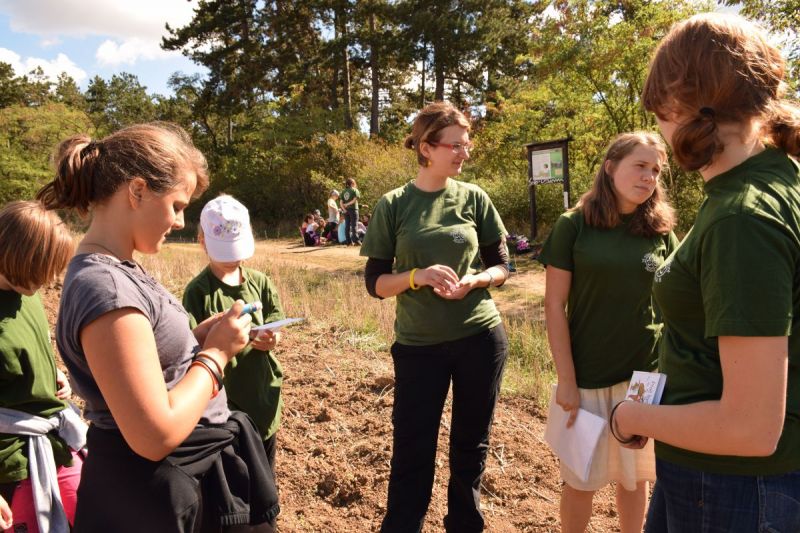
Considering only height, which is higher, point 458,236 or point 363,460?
point 458,236

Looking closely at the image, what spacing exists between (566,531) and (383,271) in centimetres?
156

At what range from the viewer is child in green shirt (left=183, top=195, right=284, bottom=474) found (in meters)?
2.85

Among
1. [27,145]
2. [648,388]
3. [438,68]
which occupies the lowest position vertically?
[648,388]

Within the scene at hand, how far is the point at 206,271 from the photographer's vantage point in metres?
3.03

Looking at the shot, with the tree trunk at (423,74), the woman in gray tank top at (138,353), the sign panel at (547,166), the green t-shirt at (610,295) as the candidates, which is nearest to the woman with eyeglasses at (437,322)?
the green t-shirt at (610,295)

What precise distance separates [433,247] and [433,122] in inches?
26.3

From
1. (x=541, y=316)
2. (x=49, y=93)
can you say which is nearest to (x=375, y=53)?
(x=541, y=316)

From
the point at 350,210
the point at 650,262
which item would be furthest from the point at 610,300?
the point at 350,210

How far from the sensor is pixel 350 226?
18.2 meters

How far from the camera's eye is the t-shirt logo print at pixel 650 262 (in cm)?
269

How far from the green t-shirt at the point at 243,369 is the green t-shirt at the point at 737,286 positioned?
76.5 inches

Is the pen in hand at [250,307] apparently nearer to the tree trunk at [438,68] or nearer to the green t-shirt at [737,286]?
the green t-shirt at [737,286]

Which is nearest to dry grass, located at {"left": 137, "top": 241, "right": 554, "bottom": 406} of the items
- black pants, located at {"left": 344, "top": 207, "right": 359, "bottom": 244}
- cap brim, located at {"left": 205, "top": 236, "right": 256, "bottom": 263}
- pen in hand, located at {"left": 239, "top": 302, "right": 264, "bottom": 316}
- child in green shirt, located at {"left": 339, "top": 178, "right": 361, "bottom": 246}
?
cap brim, located at {"left": 205, "top": 236, "right": 256, "bottom": 263}

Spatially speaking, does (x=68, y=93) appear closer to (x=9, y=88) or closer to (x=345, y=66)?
(x=9, y=88)
